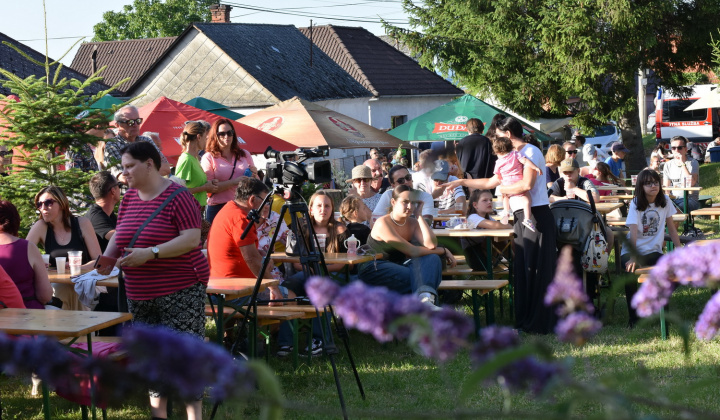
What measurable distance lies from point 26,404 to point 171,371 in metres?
5.63

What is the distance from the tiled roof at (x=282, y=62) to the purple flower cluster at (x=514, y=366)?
30.1m

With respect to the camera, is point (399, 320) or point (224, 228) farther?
point (224, 228)

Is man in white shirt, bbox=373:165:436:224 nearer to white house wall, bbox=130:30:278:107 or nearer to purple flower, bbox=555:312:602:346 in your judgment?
purple flower, bbox=555:312:602:346

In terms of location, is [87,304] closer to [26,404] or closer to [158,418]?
[26,404]

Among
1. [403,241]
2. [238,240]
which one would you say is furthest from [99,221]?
[403,241]

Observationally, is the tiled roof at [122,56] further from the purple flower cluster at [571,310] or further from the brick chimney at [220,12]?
the purple flower cluster at [571,310]

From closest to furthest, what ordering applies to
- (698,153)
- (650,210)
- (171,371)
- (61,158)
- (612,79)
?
(171,371) < (61,158) < (650,210) < (612,79) < (698,153)

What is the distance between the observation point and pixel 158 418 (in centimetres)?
448

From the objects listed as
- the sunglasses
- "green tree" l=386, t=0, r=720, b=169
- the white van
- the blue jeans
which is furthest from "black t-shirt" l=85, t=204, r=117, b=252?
the white van

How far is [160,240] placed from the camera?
448 cm

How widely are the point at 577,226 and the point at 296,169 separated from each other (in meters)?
3.80

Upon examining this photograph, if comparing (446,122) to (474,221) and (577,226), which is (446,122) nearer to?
(474,221)

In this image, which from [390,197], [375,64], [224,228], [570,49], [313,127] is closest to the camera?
[224,228]

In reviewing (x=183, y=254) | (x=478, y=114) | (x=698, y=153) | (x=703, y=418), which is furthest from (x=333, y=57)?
(x=703, y=418)
